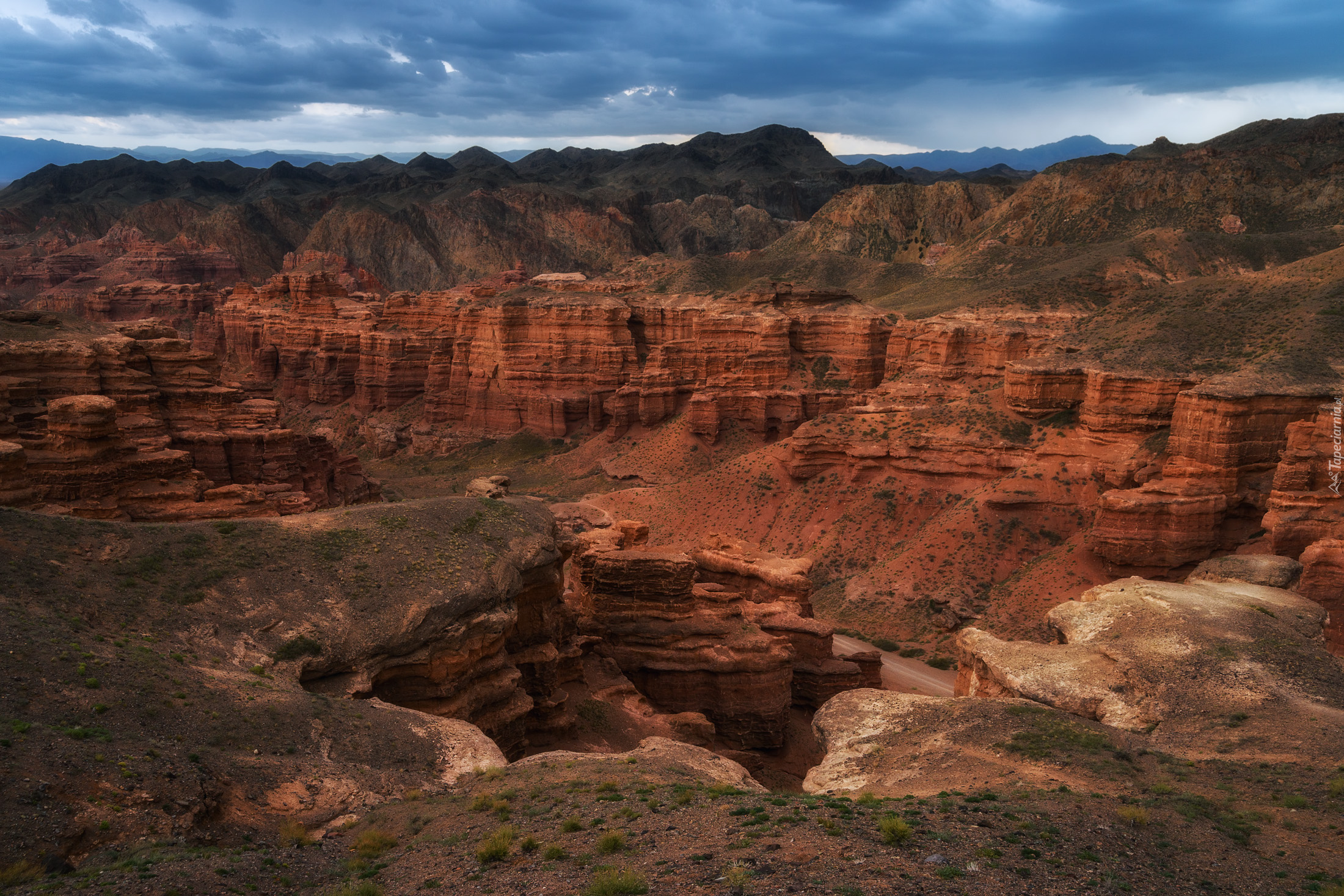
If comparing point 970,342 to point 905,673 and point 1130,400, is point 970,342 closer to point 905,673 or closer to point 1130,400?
point 1130,400

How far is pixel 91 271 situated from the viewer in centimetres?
15162

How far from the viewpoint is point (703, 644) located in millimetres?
33625

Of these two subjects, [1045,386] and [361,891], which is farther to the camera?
[1045,386]

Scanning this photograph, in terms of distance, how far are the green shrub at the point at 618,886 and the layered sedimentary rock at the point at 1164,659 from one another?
15.1 metres

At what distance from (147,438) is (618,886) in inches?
1368

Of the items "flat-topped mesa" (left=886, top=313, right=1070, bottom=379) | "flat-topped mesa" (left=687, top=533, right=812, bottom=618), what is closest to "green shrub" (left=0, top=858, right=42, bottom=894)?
"flat-topped mesa" (left=687, top=533, right=812, bottom=618)

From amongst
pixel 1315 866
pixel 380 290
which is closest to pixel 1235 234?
pixel 1315 866

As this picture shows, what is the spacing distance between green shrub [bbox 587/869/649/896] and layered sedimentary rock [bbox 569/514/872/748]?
2028cm

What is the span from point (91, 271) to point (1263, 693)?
17507 centimetres

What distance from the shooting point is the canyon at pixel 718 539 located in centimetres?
1861

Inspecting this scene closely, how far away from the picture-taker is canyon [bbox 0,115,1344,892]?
1861cm

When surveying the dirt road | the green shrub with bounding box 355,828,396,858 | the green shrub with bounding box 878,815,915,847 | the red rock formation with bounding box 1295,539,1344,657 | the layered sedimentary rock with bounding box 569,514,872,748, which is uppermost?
the green shrub with bounding box 878,815,915,847

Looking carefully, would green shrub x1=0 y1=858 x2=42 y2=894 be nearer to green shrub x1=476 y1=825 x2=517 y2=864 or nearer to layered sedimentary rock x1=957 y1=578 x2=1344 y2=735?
green shrub x1=476 y1=825 x2=517 y2=864

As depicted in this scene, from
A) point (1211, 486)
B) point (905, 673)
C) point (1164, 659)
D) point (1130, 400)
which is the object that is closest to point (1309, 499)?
point (1211, 486)
